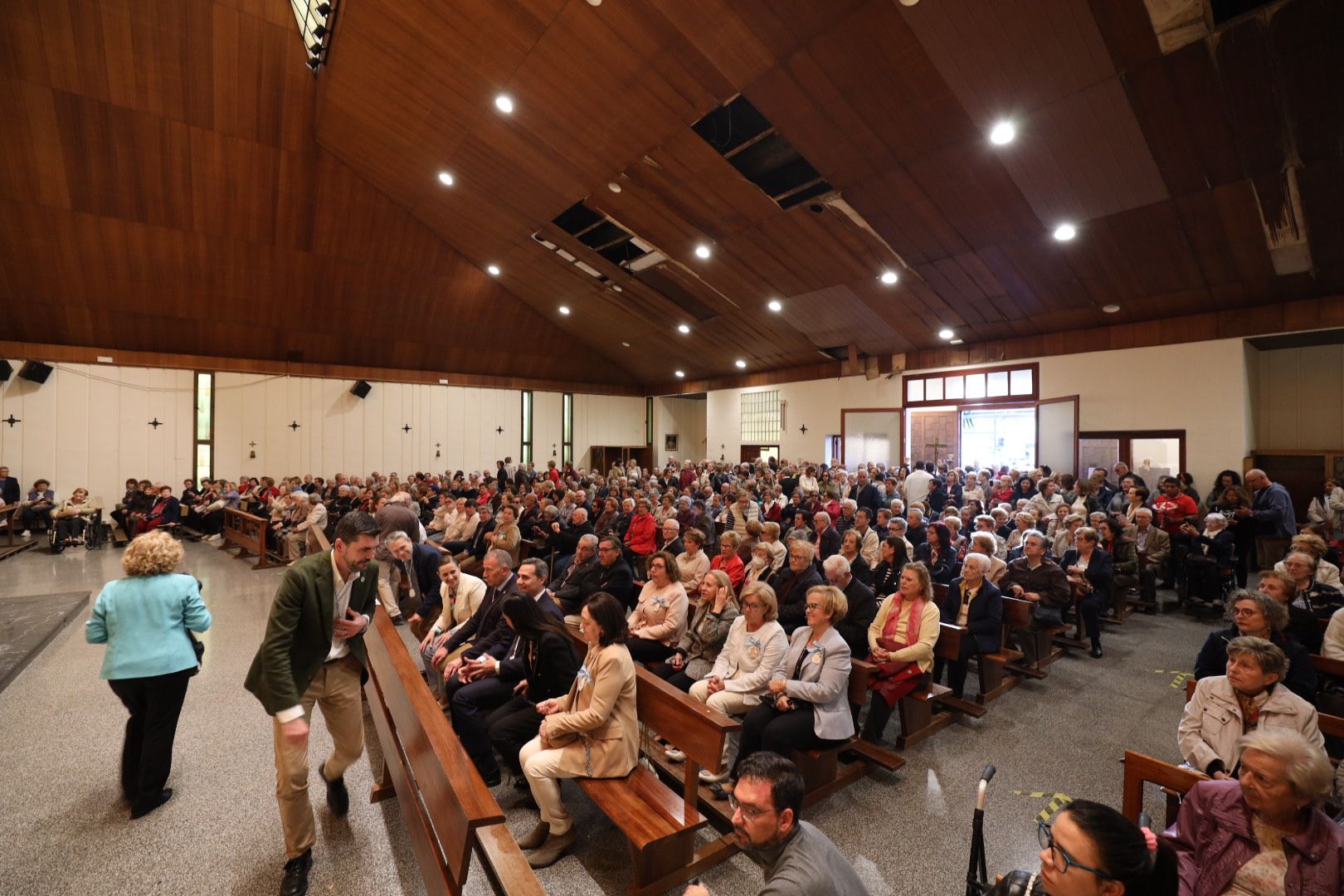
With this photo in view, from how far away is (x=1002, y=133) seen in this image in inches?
238

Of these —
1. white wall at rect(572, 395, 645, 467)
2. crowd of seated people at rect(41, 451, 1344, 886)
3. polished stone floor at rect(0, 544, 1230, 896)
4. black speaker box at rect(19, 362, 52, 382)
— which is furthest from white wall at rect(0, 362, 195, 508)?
polished stone floor at rect(0, 544, 1230, 896)

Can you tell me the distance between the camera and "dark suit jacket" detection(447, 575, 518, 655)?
3.50 m

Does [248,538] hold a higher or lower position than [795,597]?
lower

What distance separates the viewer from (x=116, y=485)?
1221 centimetres

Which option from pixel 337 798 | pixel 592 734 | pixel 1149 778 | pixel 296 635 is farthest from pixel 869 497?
pixel 296 635

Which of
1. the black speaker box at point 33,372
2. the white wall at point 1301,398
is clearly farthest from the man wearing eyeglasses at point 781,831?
the black speaker box at point 33,372

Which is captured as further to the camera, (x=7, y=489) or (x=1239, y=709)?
(x=7, y=489)

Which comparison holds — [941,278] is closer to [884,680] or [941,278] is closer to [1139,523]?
[1139,523]

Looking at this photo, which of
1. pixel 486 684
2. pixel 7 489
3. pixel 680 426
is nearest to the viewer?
pixel 486 684

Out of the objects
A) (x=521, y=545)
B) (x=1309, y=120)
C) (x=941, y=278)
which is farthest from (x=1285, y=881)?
(x=941, y=278)

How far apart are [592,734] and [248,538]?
8258mm

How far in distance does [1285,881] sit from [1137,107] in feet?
21.2

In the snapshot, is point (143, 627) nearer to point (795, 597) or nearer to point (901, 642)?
point (795, 597)

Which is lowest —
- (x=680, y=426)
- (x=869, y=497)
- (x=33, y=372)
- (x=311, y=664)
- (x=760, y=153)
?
(x=311, y=664)
